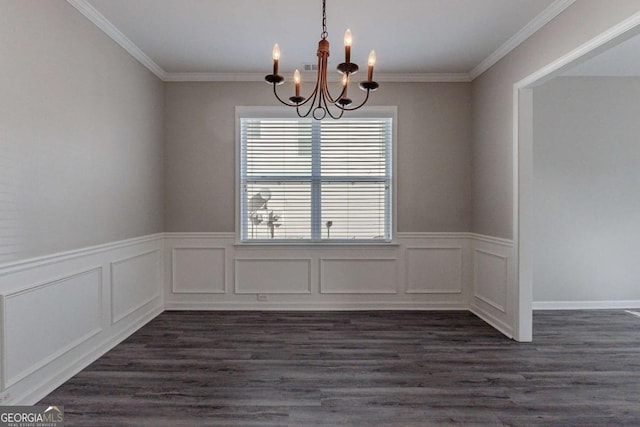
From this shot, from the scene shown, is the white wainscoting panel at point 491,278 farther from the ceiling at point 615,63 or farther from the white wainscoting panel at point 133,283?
the white wainscoting panel at point 133,283

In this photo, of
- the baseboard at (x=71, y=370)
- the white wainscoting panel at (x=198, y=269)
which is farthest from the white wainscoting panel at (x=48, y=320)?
the white wainscoting panel at (x=198, y=269)

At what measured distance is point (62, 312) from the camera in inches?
112

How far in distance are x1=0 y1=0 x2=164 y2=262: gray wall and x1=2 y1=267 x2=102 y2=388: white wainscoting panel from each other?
27 centimetres

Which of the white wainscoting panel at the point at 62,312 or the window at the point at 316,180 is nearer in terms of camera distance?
the white wainscoting panel at the point at 62,312

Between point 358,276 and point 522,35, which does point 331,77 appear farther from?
point 358,276

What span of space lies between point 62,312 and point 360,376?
218cm

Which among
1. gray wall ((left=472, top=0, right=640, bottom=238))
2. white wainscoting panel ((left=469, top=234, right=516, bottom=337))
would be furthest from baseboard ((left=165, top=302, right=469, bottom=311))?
gray wall ((left=472, top=0, right=640, bottom=238))

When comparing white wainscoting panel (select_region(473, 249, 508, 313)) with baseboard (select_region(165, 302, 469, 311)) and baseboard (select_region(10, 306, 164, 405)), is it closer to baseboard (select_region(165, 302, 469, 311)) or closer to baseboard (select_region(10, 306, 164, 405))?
baseboard (select_region(165, 302, 469, 311))

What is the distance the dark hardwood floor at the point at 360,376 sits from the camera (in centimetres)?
241

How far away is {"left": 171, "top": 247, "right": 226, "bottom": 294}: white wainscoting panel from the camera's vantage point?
4.78m

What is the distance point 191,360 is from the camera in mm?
3242

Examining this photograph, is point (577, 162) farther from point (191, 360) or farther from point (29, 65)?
point (29, 65)

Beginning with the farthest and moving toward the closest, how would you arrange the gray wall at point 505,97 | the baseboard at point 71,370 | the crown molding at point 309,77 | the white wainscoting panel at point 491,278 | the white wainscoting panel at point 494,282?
the crown molding at point 309,77 < the white wainscoting panel at point 491,278 < the white wainscoting panel at point 494,282 < the gray wall at point 505,97 < the baseboard at point 71,370

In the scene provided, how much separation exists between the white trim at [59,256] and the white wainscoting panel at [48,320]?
0.47ft
